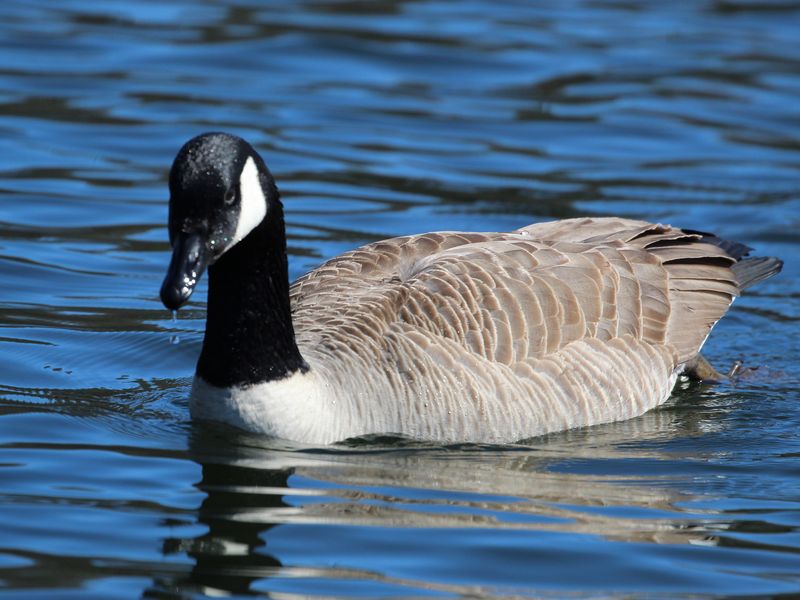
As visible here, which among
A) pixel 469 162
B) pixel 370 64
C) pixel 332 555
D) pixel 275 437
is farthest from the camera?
pixel 370 64

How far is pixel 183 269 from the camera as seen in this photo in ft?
26.9

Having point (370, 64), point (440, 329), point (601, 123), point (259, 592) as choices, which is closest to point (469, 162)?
point (601, 123)

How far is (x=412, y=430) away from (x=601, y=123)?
34.3 ft

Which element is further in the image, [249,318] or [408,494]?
[249,318]

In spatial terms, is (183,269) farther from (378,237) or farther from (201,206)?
(378,237)

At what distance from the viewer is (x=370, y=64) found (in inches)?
821

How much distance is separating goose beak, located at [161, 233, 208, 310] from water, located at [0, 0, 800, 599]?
1134mm

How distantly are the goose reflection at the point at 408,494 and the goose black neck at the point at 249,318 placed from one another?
46 cm

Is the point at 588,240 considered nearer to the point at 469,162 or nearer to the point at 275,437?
the point at 275,437

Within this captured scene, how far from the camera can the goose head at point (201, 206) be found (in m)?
8.22

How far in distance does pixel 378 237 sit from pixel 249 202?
6.20 metres

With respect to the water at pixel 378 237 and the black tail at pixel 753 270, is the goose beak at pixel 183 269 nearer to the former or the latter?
the water at pixel 378 237

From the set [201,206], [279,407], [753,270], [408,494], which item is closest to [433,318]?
[279,407]

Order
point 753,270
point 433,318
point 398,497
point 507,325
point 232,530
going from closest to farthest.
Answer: point 232,530, point 398,497, point 433,318, point 507,325, point 753,270
